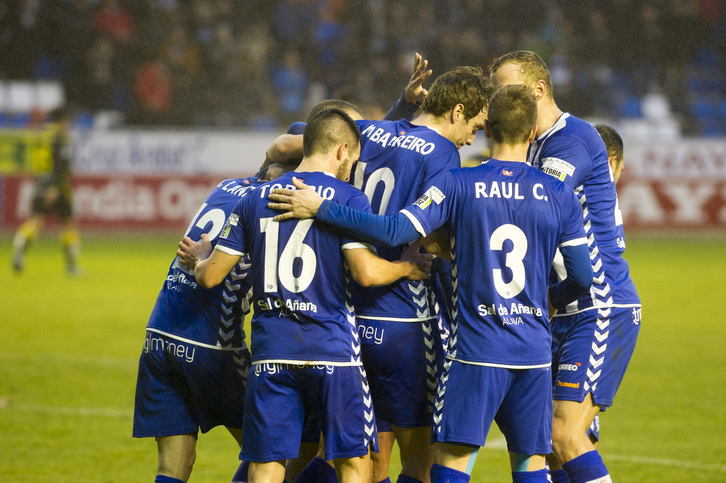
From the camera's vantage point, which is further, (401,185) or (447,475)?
(401,185)

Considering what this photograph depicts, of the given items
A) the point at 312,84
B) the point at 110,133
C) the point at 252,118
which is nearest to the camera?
the point at 110,133

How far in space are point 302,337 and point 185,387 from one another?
3.12 ft

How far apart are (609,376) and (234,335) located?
201 cm

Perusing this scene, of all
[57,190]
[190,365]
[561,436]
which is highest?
[57,190]

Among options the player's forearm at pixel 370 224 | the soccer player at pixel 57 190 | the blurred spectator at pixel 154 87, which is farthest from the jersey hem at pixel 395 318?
the blurred spectator at pixel 154 87

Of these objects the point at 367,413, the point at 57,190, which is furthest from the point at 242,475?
the point at 57,190

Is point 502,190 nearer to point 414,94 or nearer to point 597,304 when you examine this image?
point 597,304

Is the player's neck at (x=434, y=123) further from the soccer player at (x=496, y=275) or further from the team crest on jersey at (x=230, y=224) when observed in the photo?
the team crest on jersey at (x=230, y=224)

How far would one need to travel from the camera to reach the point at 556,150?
475 cm

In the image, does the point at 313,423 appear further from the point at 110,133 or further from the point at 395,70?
the point at 395,70

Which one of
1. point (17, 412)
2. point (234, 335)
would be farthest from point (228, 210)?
point (17, 412)

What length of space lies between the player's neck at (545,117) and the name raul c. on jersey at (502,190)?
2.65ft

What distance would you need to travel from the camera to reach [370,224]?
4.21m

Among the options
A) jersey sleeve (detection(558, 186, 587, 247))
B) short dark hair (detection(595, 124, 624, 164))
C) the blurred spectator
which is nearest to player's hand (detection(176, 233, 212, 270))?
jersey sleeve (detection(558, 186, 587, 247))
